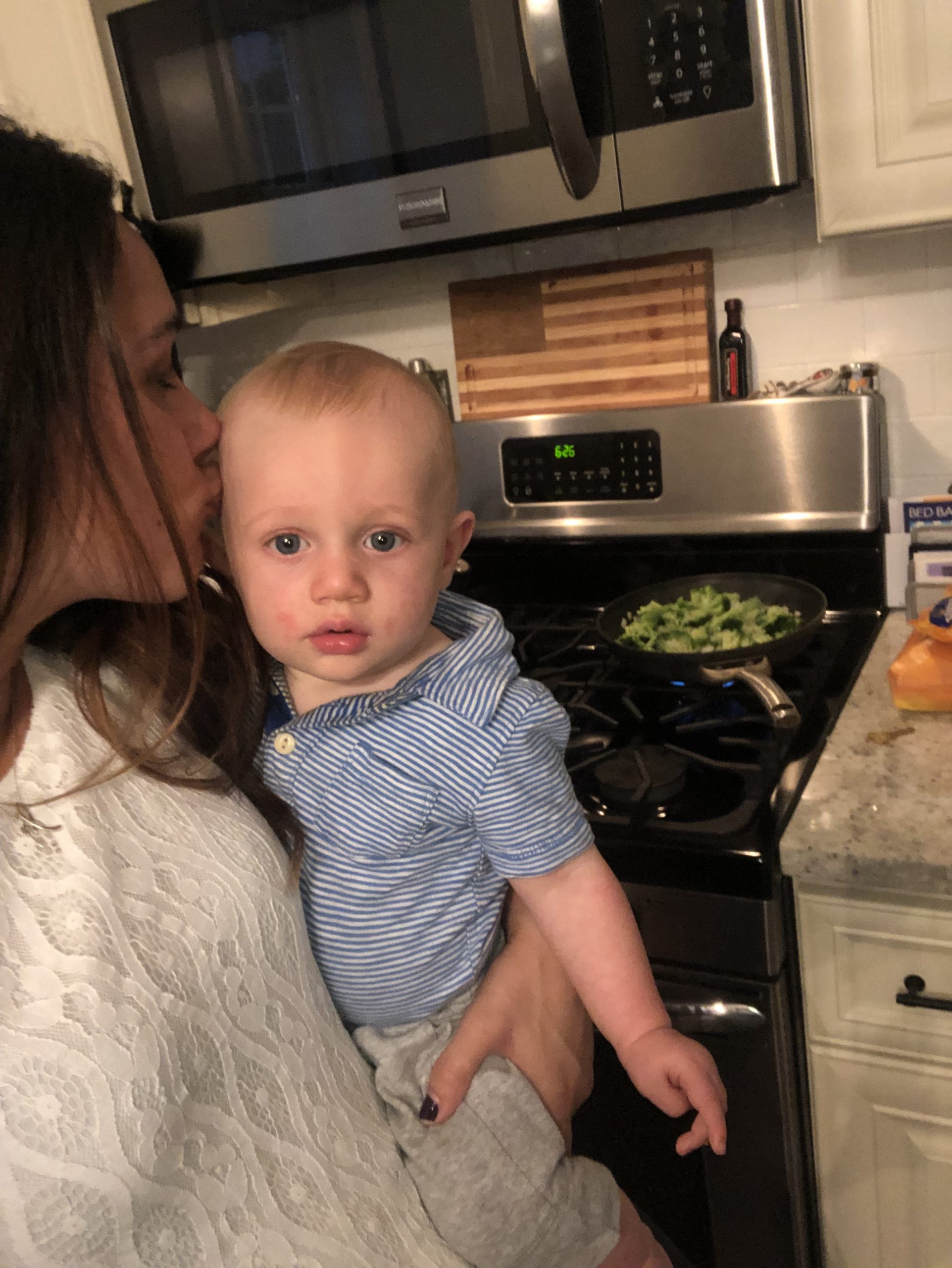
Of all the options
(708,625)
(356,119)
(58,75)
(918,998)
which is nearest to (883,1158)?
(918,998)

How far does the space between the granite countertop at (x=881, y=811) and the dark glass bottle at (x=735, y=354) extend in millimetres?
632

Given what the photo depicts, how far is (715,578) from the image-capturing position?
1.54 m

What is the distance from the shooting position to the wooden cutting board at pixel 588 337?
1.55 meters

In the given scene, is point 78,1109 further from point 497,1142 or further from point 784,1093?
point 784,1093

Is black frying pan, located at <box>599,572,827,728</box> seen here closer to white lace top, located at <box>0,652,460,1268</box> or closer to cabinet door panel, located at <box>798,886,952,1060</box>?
cabinet door panel, located at <box>798,886,952,1060</box>

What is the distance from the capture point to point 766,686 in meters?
1.19

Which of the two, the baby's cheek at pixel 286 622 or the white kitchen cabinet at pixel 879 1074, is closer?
the baby's cheek at pixel 286 622

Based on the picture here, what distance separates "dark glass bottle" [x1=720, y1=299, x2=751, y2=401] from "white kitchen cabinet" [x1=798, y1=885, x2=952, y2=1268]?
2.77 ft

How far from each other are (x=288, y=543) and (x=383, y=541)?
0.07m

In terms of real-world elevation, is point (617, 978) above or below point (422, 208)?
below

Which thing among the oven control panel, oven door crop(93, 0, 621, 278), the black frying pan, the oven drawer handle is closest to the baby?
the oven drawer handle

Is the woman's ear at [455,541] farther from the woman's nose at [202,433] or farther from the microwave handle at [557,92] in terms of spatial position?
the microwave handle at [557,92]

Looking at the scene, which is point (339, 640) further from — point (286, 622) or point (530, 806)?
point (530, 806)

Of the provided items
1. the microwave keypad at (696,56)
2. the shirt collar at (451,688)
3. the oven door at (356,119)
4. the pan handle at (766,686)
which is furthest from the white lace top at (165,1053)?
the microwave keypad at (696,56)
